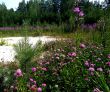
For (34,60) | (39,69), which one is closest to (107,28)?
(34,60)

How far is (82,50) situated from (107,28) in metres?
1.97

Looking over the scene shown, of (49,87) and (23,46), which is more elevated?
(23,46)

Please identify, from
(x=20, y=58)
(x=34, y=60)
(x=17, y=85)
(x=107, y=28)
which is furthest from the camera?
(x=107, y=28)

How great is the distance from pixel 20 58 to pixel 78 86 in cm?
152

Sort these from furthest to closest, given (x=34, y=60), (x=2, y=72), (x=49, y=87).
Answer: (x=34, y=60), (x=2, y=72), (x=49, y=87)

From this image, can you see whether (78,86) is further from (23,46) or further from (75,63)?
(23,46)

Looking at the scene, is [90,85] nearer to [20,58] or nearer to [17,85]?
[17,85]

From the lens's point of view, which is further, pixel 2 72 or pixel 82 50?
pixel 82 50

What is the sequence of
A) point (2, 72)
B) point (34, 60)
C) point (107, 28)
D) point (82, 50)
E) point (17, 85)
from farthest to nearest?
1. point (107, 28)
2. point (82, 50)
3. point (34, 60)
4. point (2, 72)
5. point (17, 85)

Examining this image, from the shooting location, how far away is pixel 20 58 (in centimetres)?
625

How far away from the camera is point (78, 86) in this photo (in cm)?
518

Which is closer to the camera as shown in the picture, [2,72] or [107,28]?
[2,72]

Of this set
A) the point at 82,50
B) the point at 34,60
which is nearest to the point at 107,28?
the point at 82,50

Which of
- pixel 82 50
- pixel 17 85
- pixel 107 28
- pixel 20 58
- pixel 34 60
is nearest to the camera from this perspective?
pixel 17 85
